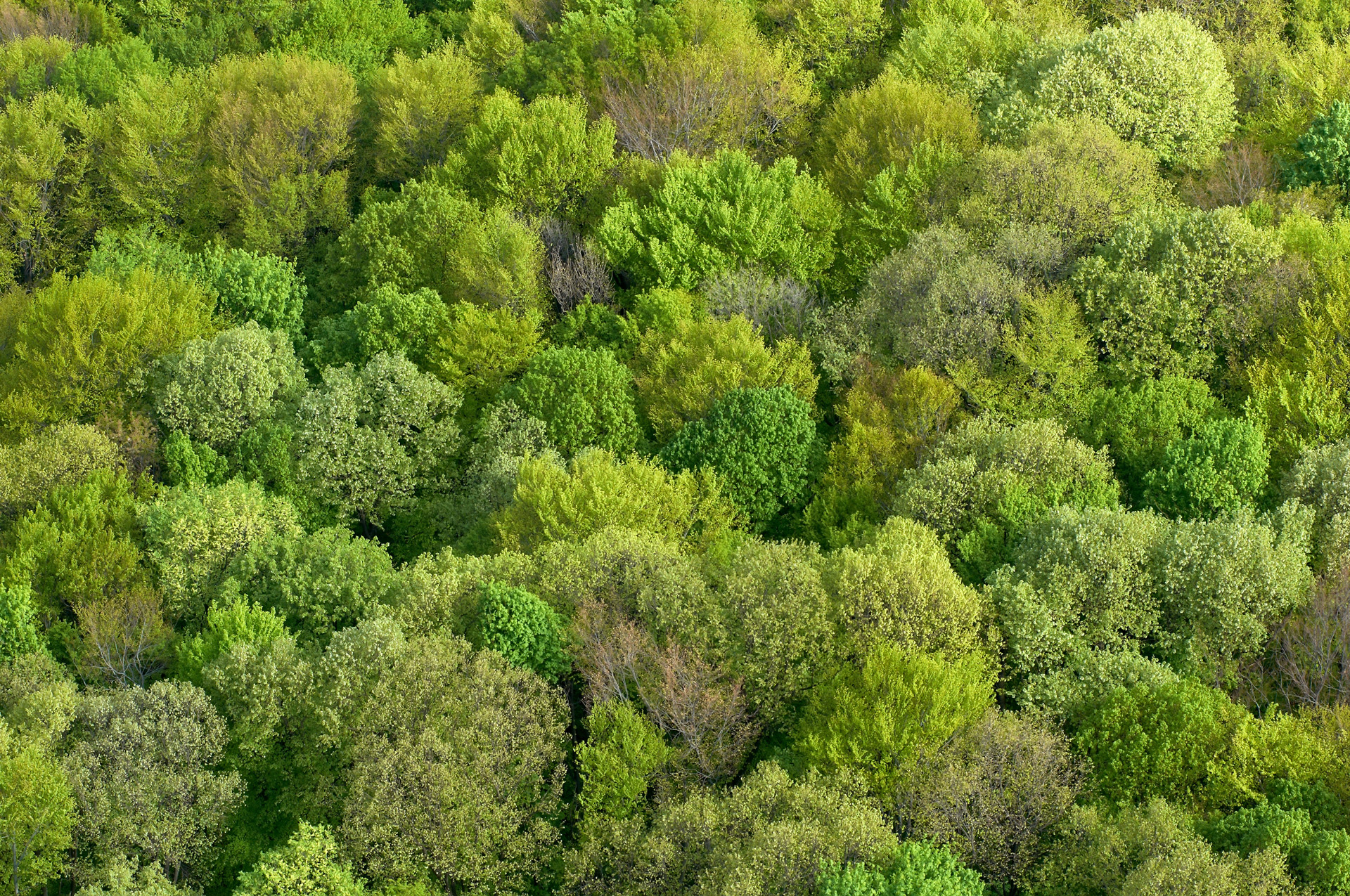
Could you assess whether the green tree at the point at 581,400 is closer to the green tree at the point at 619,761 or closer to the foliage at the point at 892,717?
the green tree at the point at 619,761

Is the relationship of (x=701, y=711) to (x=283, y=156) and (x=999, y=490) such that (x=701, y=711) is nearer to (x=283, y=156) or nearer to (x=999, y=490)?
(x=999, y=490)

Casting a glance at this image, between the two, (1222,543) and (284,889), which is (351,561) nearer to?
(284,889)

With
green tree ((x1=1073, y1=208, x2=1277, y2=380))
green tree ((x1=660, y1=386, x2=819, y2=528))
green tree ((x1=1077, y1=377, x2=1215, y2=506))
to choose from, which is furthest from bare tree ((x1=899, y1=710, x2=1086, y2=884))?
green tree ((x1=1073, y1=208, x2=1277, y2=380))

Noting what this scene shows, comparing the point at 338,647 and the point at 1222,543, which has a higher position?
the point at 1222,543

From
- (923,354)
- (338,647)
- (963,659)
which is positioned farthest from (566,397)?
(963,659)

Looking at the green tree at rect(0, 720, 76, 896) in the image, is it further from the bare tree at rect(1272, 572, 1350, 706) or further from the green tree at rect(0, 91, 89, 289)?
the green tree at rect(0, 91, 89, 289)
